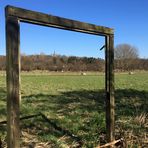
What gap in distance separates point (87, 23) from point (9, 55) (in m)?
1.76

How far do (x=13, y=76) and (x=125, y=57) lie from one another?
10231 centimetres

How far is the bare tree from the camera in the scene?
88306 millimetres

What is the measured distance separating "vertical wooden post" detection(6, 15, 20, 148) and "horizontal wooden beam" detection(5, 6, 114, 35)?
11cm

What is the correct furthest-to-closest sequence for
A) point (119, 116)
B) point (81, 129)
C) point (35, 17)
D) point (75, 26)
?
point (119, 116), point (81, 129), point (75, 26), point (35, 17)

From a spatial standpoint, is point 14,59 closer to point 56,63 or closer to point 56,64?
point 56,64

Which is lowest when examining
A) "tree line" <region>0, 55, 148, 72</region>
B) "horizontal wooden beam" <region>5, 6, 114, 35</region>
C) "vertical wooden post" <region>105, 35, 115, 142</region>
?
"vertical wooden post" <region>105, 35, 115, 142</region>

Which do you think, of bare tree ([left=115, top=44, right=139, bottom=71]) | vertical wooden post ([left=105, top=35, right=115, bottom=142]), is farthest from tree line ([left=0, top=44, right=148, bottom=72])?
vertical wooden post ([left=105, top=35, right=115, bottom=142])

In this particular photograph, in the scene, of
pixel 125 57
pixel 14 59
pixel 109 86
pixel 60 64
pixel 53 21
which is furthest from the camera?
pixel 125 57

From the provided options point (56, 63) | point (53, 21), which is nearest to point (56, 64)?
point (56, 63)

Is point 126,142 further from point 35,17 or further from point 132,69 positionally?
point 132,69

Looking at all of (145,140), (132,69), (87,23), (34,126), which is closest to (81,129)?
(34,126)

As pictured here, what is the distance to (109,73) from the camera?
20.1 feet

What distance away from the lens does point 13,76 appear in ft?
14.6

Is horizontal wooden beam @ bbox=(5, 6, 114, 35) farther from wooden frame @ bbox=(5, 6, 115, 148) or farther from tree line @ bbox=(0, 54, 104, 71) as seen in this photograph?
tree line @ bbox=(0, 54, 104, 71)
